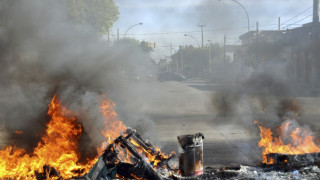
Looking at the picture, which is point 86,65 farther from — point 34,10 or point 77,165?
point 77,165

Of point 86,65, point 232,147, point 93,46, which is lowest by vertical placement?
point 232,147

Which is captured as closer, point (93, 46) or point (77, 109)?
point (77, 109)

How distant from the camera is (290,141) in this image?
7.34 meters

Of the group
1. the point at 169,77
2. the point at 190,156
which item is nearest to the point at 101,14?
the point at 169,77

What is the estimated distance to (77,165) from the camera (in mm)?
6531

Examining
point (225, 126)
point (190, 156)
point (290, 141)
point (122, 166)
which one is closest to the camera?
point (122, 166)

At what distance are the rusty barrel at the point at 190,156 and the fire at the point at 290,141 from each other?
5.84ft

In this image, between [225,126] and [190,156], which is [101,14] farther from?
[190,156]

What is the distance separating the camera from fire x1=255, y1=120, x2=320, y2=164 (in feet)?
23.1

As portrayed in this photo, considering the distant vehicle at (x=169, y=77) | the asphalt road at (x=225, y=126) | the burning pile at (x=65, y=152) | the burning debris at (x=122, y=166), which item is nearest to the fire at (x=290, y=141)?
the asphalt road at (x=225, y=126)

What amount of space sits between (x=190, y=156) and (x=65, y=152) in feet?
9.00

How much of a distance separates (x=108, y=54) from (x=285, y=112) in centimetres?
521

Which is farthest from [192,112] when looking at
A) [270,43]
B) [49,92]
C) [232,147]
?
[270,43]

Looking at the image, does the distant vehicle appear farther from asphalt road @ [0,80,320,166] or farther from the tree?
asphalt road @ [0,80,320,166]
